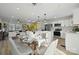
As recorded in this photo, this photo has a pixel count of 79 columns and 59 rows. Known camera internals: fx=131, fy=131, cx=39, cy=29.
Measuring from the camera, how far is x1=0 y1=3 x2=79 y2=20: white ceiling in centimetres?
234

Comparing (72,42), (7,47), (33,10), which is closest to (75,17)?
(72,42)

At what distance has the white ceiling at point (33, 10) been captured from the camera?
92.3 inches

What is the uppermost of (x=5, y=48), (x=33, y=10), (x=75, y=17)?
(x=33, y=10)

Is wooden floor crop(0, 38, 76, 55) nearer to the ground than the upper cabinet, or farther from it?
nearer to the ground

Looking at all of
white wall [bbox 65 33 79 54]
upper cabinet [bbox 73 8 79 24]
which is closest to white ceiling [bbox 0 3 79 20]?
upper cabinet [bbox 73 8 79 24]

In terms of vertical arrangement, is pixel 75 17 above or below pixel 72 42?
above

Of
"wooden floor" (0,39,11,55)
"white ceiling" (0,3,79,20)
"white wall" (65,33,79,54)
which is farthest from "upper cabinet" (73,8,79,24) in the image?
"wooden floor" (0,39,11,55)

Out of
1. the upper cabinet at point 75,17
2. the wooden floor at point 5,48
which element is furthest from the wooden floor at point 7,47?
the upper cabinet at point 75,17

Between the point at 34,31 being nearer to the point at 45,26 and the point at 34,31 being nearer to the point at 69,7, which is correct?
the point at 45,26

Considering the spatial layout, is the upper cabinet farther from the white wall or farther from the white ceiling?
the white wall

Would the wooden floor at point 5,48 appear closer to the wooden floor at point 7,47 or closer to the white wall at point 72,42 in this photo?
the wooden floor at point 7,47

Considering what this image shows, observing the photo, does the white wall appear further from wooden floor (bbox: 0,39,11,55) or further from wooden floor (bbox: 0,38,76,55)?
wooden floor (bbox: 0,39,11,55)

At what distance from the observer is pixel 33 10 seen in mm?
2391

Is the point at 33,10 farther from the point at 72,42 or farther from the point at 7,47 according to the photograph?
the point at 72,42
